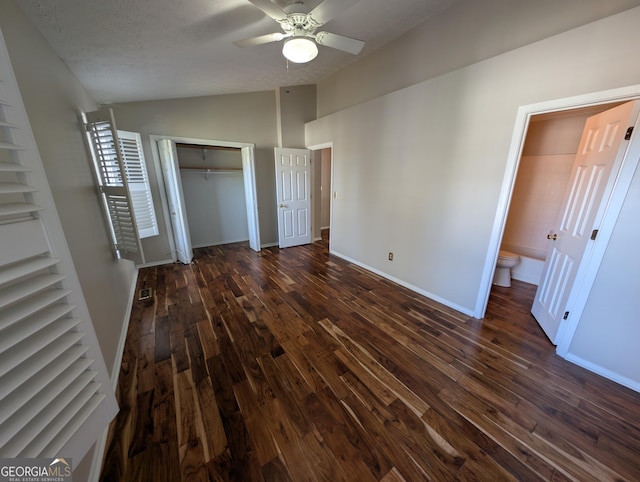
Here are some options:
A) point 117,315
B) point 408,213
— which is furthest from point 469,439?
point 117,315

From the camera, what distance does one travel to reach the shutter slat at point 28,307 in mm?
688

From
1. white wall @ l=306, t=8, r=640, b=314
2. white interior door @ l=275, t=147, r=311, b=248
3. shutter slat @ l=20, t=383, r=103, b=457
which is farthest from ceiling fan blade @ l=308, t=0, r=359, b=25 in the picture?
white interior door @ l=275, t=147, r=311, b=248

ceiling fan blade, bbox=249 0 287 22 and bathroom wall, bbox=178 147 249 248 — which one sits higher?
ceiling fan blade, bbox=249 0 287 22

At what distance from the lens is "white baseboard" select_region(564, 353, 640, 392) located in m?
1.68

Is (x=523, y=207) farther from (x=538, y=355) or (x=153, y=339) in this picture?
(x=153, y=339)

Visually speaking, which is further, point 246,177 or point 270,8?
point 246,177

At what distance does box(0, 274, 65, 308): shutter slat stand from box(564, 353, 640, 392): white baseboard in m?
3.38

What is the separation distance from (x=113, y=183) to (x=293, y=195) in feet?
Answer: 9.32

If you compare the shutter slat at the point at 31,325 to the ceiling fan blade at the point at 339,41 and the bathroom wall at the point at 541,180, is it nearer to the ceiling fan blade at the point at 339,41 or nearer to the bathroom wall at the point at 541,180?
the ceiling fan blade at the point at 339,41

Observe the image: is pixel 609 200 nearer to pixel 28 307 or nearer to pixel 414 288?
pixel 414 288

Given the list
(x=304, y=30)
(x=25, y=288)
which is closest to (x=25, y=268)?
(x=25, y=288)

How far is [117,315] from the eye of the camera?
2129 mm

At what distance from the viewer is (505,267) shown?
3107mm

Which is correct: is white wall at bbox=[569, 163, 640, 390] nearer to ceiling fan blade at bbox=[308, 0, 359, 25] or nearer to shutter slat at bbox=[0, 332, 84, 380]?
ceiling fan blade at bbox=[308, 0, 359, 25]
